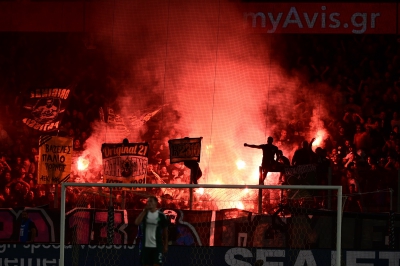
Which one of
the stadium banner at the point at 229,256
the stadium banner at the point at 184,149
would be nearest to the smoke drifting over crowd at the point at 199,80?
the stadium banner at the point at 184,149

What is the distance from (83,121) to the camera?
2230 centimetres

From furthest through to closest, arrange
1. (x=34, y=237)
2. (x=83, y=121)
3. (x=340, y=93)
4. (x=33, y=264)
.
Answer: (x=83, y=121) → (x=340, y=93) → (x=34, y=237) → (x=33, y=264)

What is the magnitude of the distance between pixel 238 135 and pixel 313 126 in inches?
98.0

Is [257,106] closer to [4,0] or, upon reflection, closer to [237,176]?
[237,176]

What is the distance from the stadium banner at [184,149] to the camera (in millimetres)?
17953

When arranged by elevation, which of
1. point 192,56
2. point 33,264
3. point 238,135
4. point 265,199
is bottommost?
point 33,264

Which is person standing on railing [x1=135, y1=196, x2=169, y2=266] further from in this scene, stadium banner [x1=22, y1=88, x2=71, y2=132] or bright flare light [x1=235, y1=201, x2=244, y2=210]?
stadium banner [x1=22, y1=88, x2=71, y2=132]

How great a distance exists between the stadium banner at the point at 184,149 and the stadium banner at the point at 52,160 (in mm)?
1988

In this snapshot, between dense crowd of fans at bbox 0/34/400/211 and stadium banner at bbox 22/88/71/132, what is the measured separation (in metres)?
0.19

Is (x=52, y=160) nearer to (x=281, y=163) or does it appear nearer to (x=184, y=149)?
(x=184, y=149)

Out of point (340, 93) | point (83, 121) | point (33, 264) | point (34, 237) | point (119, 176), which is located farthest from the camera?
point (83, 121)

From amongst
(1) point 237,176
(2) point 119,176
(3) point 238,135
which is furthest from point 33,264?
(3) point 238,135

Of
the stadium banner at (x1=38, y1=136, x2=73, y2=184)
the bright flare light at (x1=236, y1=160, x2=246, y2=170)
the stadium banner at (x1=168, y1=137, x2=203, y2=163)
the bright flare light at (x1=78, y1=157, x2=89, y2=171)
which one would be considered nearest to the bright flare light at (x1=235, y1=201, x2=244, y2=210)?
the stadium banner at (x1=168, y1=137, x2=203, y2=163)

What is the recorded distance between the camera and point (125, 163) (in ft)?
60.3
